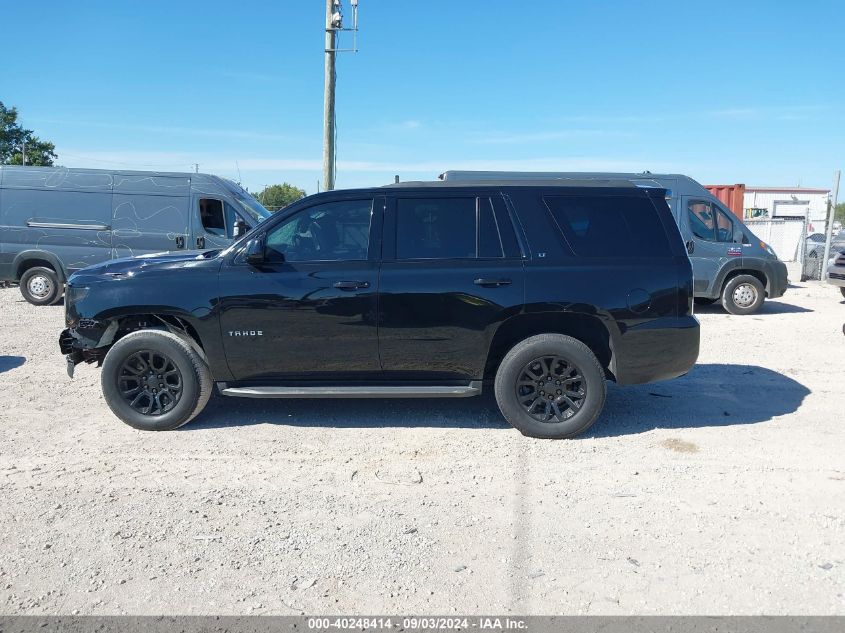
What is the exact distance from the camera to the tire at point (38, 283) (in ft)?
41.1

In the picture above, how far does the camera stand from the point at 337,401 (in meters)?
6.21

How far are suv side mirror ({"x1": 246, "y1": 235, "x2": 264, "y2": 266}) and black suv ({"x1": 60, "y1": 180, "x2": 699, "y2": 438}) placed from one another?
0.01m

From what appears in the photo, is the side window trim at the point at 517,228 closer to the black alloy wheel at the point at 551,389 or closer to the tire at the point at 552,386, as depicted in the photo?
the tire at the point at 552,386

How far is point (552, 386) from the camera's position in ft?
17.1

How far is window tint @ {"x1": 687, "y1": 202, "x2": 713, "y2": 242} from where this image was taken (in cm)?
1230

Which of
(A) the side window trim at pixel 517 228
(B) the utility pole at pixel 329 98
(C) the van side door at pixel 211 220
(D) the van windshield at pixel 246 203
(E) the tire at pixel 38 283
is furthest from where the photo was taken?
(B) the utility pole at pixel 329 98

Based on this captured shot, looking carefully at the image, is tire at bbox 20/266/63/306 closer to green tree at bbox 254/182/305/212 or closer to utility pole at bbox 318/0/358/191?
utility pole at bbox 318/0/358/191

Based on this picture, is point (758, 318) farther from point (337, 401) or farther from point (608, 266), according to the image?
point (337, 401)

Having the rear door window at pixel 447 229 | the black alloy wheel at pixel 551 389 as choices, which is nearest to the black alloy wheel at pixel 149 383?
the rear door window at pixel 447 229

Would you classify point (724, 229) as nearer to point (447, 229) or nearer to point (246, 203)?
point (246, 203)

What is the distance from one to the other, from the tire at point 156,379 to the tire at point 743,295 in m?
10.1

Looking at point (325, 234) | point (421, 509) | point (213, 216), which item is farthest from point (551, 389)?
point (213, 216)

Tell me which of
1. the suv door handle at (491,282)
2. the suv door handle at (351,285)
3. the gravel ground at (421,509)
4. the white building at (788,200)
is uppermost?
the white building at (788,200)

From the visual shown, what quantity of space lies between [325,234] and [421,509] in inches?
91.6
